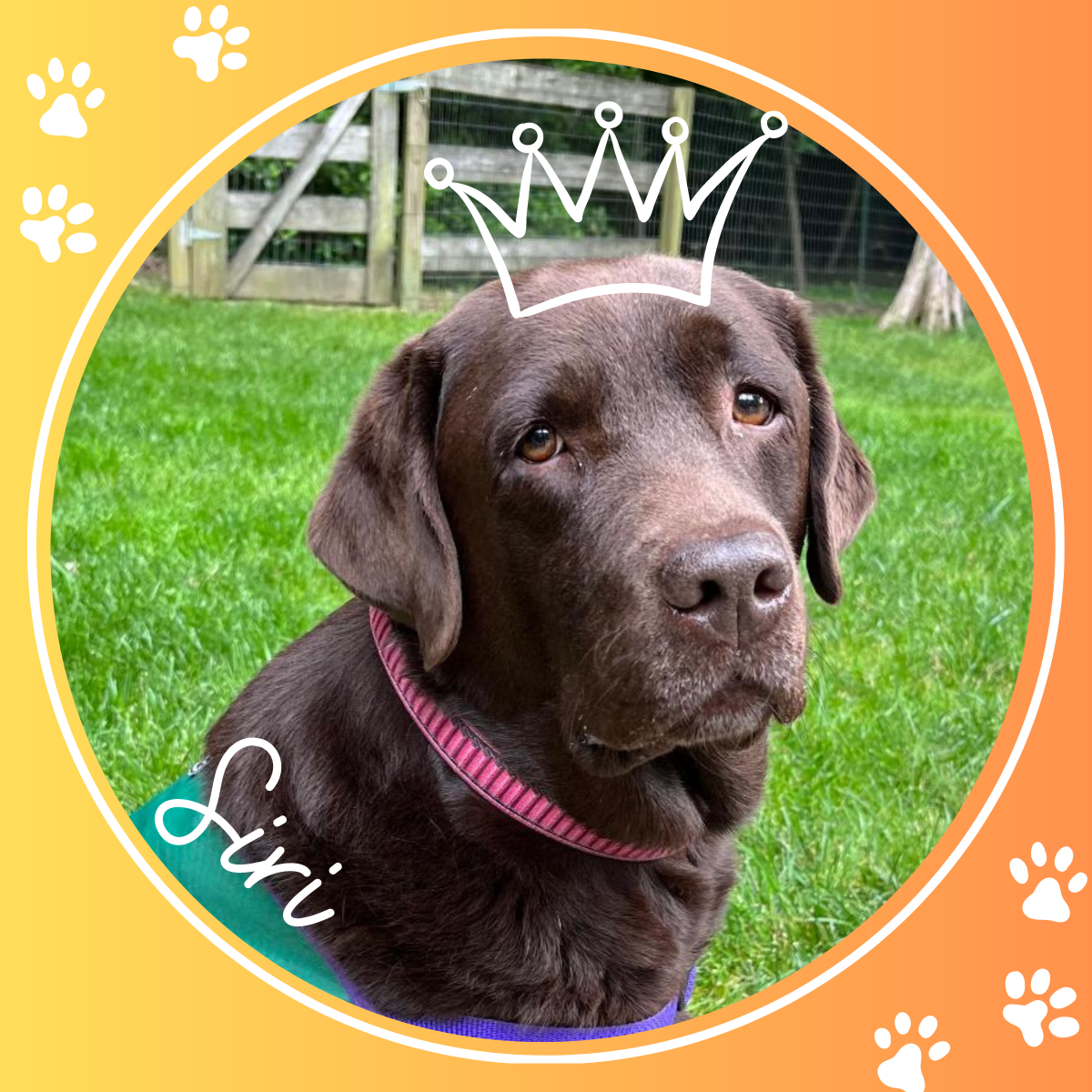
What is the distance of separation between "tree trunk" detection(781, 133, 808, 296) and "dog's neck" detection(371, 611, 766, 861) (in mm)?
16526

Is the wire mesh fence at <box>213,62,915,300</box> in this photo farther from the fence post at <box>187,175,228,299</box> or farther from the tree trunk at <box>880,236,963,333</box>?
the tree trunk at <box>880,236,963,333</box>

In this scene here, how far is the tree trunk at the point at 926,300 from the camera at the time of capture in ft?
57.4

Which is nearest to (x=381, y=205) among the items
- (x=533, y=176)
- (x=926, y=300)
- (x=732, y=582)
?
(x=533, y=176)

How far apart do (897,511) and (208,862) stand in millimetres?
4914

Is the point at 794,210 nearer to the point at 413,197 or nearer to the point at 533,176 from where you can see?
the point at 533,176

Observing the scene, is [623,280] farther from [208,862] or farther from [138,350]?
[138,350]

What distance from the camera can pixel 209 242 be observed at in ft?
43.4

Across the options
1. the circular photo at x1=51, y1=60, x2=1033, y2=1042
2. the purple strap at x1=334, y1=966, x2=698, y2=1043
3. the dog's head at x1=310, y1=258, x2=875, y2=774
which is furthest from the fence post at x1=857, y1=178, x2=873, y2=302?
the purple strap at x1=334, y1=966, x2=698, y2=1043

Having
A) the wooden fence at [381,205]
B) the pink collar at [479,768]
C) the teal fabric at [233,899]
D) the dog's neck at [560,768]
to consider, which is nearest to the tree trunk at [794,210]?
the wooden fence at [381,205]

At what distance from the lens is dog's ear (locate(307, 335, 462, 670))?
2.59 meters

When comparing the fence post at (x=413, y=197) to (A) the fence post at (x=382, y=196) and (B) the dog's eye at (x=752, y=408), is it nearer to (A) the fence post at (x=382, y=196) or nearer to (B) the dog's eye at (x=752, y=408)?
(A) the fence post at (x=382, y=196)

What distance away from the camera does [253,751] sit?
9.17 feet

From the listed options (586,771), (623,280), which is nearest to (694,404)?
(623,280)

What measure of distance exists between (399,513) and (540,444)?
323 millimetres
